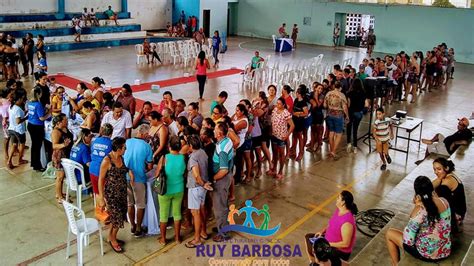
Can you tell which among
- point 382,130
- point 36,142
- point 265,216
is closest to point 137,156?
point 265,216

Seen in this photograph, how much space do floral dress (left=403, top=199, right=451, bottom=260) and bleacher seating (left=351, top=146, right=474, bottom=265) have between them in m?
0.14

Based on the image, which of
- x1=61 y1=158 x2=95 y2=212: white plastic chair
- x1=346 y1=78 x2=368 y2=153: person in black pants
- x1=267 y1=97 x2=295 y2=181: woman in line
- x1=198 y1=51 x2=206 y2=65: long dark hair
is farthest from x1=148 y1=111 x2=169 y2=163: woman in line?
x1=198 y1=51 x2=206 y2=65: long dark hair

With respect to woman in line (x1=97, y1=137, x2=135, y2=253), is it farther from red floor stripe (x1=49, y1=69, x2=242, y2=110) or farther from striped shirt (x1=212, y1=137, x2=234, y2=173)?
red floor stripe (x1=49, y1=69, x2=242, y2=110)

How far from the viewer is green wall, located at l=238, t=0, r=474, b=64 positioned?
76.5 feet

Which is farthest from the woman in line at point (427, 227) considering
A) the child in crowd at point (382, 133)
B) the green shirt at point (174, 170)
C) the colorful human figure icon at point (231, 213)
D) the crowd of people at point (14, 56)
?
the crowd of people at point (14, 56)

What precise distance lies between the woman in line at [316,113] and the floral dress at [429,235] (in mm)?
4331

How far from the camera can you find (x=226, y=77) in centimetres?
1633

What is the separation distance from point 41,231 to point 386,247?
4245 mm

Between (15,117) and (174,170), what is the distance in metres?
3.54

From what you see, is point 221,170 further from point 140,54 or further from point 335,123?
point 140,54

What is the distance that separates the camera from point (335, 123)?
834 cm

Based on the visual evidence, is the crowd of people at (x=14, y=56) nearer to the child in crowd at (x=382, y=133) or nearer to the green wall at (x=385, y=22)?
the child in crowd at (x=382, y=133)

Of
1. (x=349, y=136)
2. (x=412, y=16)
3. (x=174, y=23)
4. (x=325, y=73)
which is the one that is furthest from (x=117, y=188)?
(x=174, y=23)

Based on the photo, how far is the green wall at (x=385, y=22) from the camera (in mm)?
23328
